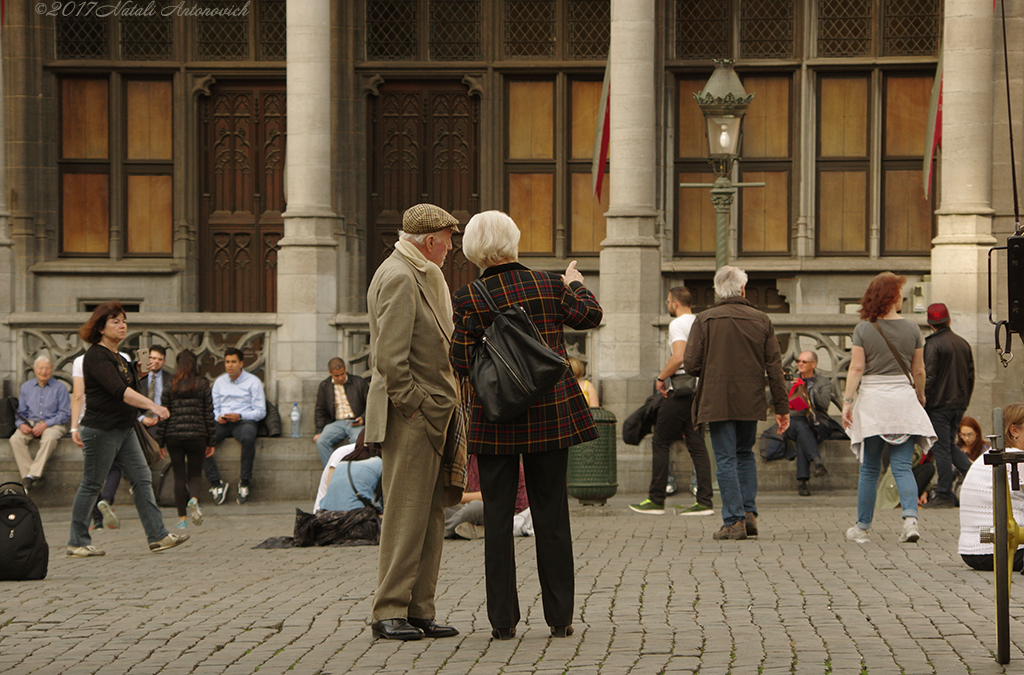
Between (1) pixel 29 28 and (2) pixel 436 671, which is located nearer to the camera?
(2) pixel 436 671

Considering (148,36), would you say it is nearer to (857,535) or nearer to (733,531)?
(733,531)

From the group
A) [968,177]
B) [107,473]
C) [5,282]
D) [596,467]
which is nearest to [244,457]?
[5,282]

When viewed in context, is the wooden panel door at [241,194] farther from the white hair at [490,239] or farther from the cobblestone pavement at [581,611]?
the white hair at [490,239]

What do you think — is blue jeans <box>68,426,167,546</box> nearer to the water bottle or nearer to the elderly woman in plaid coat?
the water bottle

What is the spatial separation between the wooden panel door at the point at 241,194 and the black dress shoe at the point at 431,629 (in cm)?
1273

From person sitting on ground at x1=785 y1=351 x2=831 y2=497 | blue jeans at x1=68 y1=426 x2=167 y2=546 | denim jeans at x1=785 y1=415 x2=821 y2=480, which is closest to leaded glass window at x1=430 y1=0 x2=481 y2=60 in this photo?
person sitting on ground at x1=785 y1=351 x2=831 y2=497

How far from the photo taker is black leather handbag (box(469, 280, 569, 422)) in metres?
6.41

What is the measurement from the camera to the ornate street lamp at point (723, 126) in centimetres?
1403

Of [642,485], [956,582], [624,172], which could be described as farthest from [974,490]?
[624,172]

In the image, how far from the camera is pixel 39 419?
14.6 meters

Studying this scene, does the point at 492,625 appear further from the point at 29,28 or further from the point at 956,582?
the point at 29,28

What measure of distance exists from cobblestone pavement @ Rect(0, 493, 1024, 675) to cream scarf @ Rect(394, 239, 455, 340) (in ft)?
4.88

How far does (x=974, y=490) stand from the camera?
8227mm

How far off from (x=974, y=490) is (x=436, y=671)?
378 centimetres
